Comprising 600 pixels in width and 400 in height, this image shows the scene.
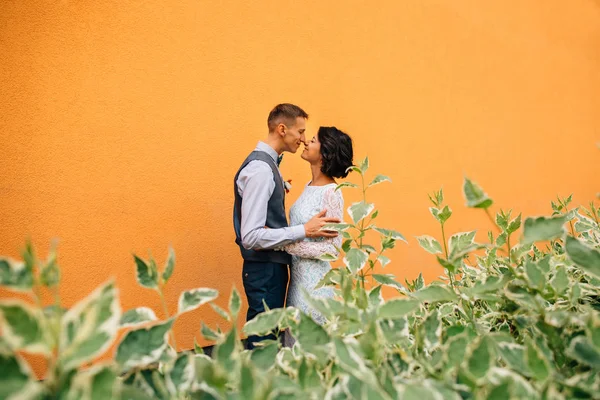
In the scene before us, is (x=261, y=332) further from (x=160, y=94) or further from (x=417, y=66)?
(x=417, y=66)

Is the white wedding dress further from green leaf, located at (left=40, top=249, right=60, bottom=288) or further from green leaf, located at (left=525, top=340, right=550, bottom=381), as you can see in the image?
green leaf, located at (left=40, top=249, right=60, bottom=288)

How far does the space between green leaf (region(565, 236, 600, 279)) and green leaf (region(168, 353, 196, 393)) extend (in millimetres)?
532

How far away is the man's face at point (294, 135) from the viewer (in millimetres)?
2365

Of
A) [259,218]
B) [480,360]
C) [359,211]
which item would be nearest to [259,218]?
[259,218]

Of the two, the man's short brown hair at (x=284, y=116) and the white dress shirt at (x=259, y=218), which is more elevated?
the man's short brown hair at (x=284, y=116)

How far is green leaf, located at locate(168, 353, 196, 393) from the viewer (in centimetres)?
55

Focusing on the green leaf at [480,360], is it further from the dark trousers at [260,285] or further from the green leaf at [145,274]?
the dark trousers at [260,285]

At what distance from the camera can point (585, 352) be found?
1.84 ft

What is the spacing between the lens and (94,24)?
2.21 metres

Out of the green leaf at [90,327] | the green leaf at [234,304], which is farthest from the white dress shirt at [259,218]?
the green leaf at [90,327]

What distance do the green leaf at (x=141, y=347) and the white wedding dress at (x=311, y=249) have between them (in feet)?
5.22

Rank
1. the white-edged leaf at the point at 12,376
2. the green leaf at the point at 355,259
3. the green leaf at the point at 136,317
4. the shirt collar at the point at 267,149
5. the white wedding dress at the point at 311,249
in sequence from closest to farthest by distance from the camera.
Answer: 1. the white-edged leaf at the point at 12,376
2. the green leaf at the point at 136,317
3. the green leaf at the point at 355,259
4. the white wedding dress at the point at 311,249
5. the shirt collar at the point at 267,149

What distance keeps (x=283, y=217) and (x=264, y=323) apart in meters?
1.53

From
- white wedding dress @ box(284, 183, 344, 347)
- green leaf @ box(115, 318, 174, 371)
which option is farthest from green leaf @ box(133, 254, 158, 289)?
white wedding dress @ box(284, 183, 344, 347)
